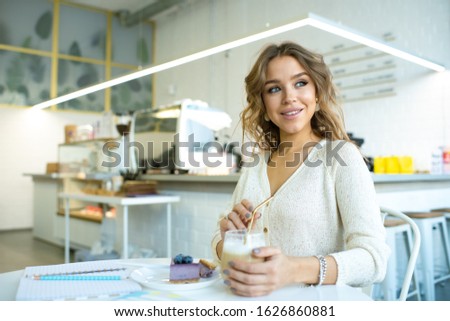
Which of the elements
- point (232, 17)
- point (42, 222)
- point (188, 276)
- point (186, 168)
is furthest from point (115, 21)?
point (188, 276)

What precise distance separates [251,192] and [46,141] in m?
6.29

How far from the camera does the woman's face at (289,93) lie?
1.13 meters

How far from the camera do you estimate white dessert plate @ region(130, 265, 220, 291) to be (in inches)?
33.5

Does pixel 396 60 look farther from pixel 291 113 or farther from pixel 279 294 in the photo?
pixel 279 294

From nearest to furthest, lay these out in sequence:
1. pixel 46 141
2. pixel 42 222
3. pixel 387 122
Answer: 1. pixel 387 122
2. pixel 42 222
3. pixel 46 141

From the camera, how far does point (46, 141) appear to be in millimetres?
6758

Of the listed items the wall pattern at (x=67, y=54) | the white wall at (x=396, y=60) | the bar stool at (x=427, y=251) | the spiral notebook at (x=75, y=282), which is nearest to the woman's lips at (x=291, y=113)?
the spiral notebook at (x=75, y=282)

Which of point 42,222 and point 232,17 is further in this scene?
point 232,17

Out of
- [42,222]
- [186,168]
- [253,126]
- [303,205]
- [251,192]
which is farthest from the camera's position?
[42,222]

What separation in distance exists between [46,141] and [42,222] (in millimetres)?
1962

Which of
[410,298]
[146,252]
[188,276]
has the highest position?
[188,276]

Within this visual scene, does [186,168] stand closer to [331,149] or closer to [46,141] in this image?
[331,149]

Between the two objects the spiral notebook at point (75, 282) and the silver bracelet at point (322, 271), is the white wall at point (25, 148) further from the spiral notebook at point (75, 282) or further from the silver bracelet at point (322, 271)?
the silver bracelet at point (322, 271)

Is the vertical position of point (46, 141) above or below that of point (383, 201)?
above
